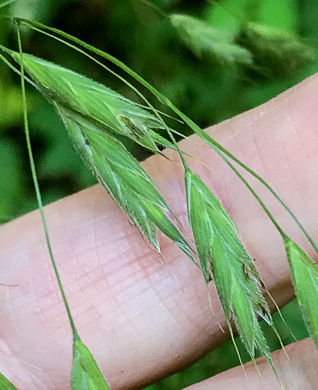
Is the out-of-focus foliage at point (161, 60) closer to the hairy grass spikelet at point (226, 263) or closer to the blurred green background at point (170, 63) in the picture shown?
the blurred green background at point (170, 63)

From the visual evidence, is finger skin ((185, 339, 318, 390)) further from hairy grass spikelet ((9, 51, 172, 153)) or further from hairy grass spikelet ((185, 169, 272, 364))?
hairy grass spikelet ((9, 51, 172, 153))

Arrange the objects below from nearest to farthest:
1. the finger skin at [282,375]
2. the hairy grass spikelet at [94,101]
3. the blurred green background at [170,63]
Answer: the hairy grass spikelet at [94,101] < the finger skin at [282,375] < the blurred green background at [170,63]

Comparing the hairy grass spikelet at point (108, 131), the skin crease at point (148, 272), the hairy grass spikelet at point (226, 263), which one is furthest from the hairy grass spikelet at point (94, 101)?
the skin crease at point (148, 272)

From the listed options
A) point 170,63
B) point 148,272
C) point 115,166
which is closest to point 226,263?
point 115,166

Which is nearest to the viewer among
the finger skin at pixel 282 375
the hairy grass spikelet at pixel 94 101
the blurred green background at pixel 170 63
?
the hairy grass spikelet at pixel 94 101

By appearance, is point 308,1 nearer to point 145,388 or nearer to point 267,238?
point 267,238

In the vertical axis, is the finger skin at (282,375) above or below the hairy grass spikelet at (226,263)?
below

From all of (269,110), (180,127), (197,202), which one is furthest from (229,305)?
(180,127)
